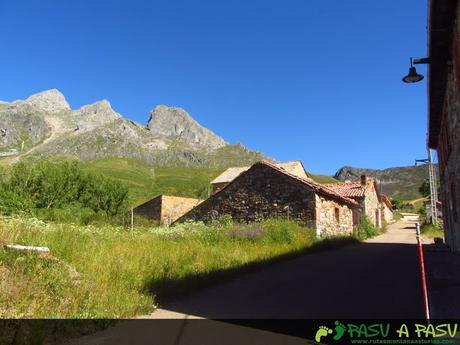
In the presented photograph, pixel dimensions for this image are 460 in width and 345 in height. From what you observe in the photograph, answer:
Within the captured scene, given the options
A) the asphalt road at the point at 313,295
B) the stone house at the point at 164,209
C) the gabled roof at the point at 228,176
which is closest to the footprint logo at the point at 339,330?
the asphalt road at the point at 313,295

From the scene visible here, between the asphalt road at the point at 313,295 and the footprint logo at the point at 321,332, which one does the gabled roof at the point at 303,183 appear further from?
the footprint logo at the point at 321,332

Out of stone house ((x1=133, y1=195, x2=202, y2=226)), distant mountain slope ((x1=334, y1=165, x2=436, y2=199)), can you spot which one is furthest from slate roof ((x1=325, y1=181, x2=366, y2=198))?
distant mountain slope ((x1=334, y1=165, x2=436, y2=199))

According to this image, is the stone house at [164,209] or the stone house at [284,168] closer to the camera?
the stone house at [164,209]

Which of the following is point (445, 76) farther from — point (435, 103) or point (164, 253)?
point (164, 253)

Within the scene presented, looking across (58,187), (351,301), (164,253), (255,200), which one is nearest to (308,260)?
(164,253)

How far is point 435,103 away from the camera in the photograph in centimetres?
1434

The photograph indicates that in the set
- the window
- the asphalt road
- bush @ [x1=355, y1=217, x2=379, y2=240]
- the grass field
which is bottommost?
the asphalt road

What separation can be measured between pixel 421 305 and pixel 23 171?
34425 mm

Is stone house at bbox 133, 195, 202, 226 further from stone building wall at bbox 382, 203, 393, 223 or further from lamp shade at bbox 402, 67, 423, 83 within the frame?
lamp shade at bbox 402, 67, 423, 83

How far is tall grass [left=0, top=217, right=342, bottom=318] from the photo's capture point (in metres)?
6.53

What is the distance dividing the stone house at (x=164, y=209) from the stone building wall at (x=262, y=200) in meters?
16.4

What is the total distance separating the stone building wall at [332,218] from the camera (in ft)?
72.3

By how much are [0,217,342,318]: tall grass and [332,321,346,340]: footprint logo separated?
322cm

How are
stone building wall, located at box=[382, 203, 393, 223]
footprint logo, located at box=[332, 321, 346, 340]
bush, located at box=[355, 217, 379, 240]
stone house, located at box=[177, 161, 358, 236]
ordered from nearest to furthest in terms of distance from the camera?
1. footprint logo, located at box=[332, 321, 346, 340]
2. stone house, located at box=[177, 161, 358, 236]
3. bush, located at box=[355, 217, 379, 240]
4. stone building wall, located at box=[382, 203, 393, 223]
